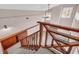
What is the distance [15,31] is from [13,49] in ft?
1.03

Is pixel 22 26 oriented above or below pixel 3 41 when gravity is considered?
above

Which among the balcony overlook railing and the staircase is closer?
the balcony overlook railing

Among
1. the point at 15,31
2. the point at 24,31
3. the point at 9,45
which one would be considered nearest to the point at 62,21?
the point at 24,31

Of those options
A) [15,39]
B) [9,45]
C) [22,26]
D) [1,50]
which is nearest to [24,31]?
[22,26]

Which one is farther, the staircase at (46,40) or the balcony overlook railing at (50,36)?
the staircase at (46,40)

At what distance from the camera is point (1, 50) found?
1.49m

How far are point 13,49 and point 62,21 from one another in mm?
1189

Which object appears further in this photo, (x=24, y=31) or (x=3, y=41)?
(x=24, y=31)

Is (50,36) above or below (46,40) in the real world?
above
